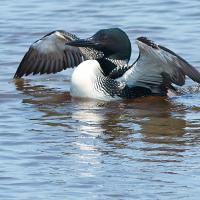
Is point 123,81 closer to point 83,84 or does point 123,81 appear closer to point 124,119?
point 83,84

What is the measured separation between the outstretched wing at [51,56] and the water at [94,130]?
0.47 ft

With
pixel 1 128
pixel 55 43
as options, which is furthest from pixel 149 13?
pixel 1 128

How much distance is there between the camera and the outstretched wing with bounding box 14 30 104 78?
12.3m

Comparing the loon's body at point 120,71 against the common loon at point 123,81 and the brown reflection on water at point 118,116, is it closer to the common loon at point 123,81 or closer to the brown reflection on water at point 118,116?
the common loon at point 123,81

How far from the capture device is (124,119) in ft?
33.5

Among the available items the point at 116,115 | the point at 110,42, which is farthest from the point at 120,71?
the point at 116,115

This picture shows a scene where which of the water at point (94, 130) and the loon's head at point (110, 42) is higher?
the loon's head at point (110, 42)

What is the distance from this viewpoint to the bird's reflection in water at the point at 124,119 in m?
9.14

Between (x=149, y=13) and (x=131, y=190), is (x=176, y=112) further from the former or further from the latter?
(x=149, y=13)

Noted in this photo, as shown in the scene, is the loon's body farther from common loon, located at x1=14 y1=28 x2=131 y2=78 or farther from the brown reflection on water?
the brown reflection on water

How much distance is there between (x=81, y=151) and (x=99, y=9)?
273 inches

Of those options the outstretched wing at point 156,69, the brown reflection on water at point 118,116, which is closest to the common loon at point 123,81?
the outstretched wing at point 156,69

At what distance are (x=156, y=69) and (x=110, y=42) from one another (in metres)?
0.76

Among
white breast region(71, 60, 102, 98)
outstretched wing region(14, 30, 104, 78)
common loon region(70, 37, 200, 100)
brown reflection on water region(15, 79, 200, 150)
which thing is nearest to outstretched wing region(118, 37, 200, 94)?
common loon region(70, 37, 200, 100)
